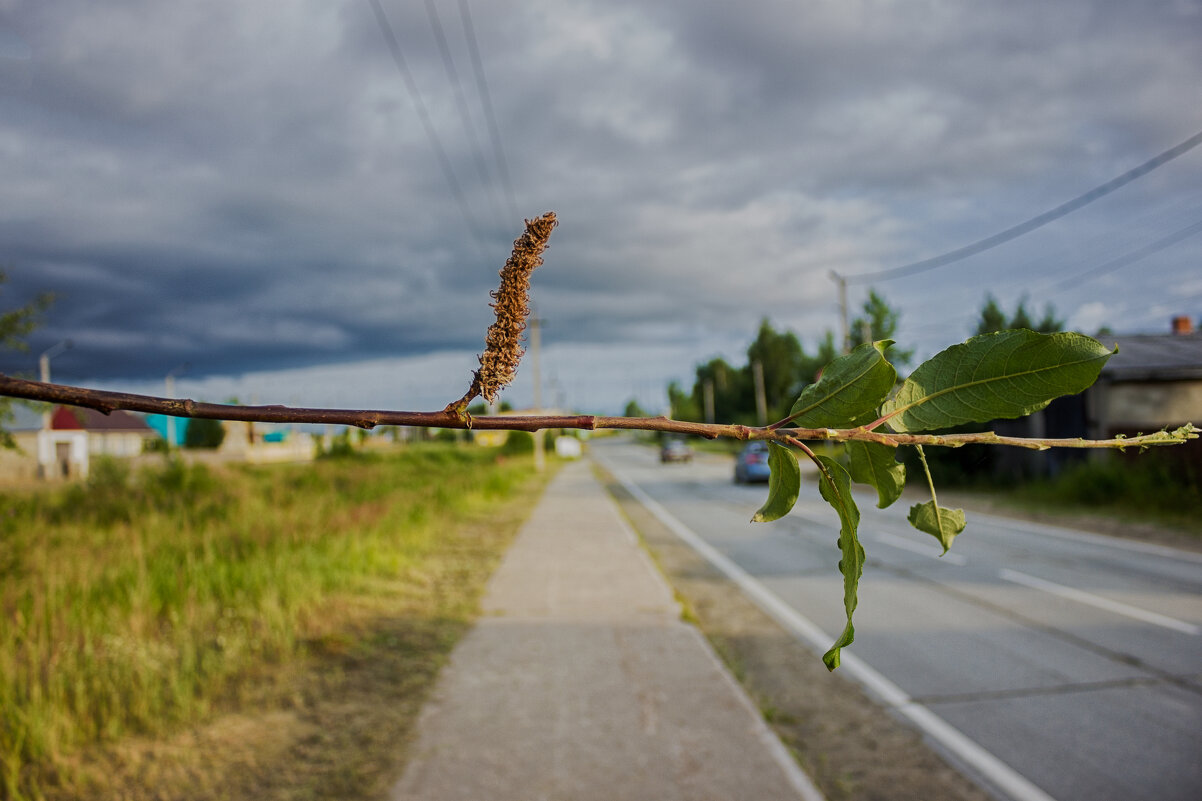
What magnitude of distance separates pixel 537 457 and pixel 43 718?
1607 inches

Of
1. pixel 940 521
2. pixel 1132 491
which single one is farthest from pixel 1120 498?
pixel 940 521

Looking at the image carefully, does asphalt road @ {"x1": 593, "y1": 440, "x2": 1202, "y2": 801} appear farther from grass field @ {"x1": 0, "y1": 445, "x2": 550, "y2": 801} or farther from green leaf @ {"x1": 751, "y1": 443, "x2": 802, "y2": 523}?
green leaf @ {"x1": 751, "y1": 443, "x2": 802, "y2": 523}

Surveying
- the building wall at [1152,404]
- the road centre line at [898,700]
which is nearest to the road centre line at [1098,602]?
the road centre line at [898,700]

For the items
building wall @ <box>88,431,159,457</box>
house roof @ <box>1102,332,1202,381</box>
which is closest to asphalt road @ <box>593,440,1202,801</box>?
house roof @ <box>1102,332,1202,381</box>

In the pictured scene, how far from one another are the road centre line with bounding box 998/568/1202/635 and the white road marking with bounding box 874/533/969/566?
98 cm

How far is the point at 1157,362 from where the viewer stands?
9.62 m

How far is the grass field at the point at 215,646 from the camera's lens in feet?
13.7

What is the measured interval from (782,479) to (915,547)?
43.2ft

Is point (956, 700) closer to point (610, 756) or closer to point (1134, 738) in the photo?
point (1134, 738)

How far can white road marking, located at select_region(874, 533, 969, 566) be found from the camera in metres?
11.1

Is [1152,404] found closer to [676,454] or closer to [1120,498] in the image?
[1120,498]

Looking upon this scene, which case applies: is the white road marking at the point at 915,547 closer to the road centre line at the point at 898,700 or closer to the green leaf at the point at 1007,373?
the road centre line at the point at 898,700

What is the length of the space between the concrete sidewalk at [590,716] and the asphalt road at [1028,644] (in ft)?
4.72

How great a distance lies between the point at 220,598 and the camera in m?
7.21
